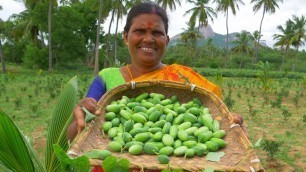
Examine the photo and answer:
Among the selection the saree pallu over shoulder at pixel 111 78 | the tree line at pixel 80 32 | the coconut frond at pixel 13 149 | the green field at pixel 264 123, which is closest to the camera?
the coconut frond at pixel 13 149

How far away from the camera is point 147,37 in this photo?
1.81 m

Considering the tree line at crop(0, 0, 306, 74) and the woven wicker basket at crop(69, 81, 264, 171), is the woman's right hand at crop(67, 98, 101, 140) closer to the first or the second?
the woven wicker basket at crop(69, 81, 264, 171)

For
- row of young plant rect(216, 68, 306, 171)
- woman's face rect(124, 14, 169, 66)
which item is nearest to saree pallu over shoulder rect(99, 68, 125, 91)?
woman's face rect(124, 14, 169, 66)

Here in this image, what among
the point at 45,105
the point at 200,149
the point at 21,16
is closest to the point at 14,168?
the point at 200,149

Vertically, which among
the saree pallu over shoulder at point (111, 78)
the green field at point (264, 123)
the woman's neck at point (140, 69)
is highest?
the woman's neck at point (140, 69)

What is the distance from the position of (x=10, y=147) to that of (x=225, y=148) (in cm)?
97

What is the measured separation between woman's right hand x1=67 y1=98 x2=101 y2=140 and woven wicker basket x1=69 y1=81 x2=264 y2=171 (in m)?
0.04

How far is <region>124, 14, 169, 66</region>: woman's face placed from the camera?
1824 mm

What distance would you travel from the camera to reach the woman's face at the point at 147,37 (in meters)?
1.82

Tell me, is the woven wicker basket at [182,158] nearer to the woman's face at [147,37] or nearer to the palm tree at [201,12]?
the woman's face at [147,37]

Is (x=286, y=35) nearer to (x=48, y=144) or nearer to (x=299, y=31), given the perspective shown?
(x=299, y=31)

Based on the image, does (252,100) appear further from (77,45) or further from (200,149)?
(77,45)

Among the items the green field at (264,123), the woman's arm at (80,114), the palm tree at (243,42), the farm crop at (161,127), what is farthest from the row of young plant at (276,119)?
the palm tree at (243,42)

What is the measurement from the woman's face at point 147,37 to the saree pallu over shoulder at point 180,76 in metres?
0.17
